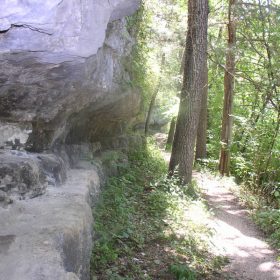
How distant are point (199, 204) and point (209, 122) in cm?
1070

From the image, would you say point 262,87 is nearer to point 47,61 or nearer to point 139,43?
point 139,43

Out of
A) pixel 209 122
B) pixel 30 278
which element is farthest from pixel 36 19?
pixel 209 122

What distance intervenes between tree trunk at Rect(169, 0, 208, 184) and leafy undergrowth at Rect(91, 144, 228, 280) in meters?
0.62

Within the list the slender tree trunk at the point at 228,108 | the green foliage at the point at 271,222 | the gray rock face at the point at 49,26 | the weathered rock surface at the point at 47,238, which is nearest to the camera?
the weathered rock surface at the point at 47,238

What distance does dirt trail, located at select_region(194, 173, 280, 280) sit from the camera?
604cm

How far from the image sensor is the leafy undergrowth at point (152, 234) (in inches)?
204

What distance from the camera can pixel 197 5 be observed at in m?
8.66

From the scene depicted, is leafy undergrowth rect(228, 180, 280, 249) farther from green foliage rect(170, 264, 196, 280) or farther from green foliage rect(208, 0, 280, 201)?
green foliage rect(170, 264, 196, 280)

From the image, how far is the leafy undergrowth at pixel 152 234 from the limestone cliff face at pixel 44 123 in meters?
0.94

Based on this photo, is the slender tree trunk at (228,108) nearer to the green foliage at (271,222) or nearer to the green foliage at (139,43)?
the green foliage at (139,43)

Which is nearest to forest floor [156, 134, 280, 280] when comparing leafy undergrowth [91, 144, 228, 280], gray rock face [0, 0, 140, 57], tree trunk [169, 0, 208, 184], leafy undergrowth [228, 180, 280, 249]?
leafy undergrowth [228, 180, 280, 249]

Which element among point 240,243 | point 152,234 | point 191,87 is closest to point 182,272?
point 152,234

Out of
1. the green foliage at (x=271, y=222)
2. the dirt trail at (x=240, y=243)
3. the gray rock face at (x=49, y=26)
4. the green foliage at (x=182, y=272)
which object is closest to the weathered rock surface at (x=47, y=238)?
the green foliage at (x=182, y=272)

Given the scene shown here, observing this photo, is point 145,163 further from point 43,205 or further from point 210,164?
point 43,205
